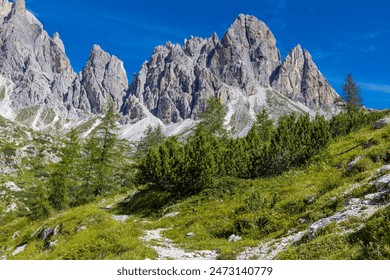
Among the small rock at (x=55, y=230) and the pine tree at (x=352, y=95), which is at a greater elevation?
the pine tree at (x=352, y=95)

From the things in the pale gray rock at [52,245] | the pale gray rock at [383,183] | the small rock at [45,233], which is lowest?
the pale gray rock at [52,245]

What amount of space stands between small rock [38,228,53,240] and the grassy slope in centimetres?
47

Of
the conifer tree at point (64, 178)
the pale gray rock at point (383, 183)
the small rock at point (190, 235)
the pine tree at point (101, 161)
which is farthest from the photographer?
the pine tree at point (101, 161)

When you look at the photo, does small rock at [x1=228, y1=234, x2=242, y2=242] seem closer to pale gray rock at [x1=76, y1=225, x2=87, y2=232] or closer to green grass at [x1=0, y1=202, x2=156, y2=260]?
green grass at [x1=0, y1=202, x2=156, y2=260]

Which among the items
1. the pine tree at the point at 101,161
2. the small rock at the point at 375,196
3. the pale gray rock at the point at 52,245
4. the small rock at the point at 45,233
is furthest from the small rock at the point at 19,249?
the small rock at the point at 375,196

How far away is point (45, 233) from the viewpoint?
23797mm

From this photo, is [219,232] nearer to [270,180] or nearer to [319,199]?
[319,199]

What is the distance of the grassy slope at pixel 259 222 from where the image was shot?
29.0 feet

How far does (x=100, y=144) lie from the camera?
47.2 metres

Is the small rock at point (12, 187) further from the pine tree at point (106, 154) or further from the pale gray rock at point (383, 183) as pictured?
the pale gray rock at point (383, 183)

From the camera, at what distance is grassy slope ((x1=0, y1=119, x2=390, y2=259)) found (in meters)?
8.85

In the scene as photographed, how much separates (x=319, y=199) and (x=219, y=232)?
18.2 ft

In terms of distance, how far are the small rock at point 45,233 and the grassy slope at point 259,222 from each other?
18.6 inches
